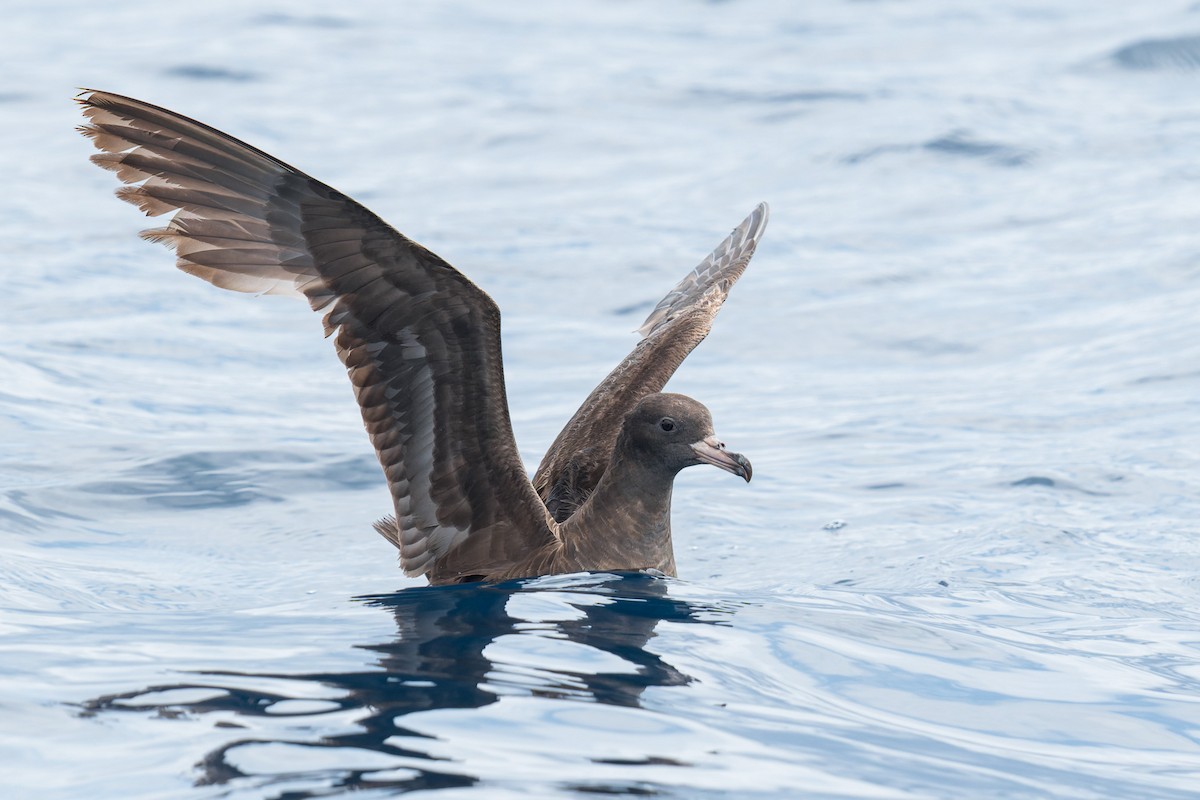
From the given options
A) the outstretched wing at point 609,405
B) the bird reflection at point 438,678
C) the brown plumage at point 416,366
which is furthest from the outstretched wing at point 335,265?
the outstretched wing at point 609,405

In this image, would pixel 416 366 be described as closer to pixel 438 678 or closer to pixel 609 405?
pixel 438 678

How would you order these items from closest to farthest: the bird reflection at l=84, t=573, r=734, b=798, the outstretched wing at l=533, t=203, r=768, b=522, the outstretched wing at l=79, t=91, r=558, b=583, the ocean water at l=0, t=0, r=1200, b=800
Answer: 1. the bird reflection at l=84, t=573, r=734, b=798
2. the ocean water at l=0, t=0, r=1200, b=800
3. the outstretched wing at l=79, t=91, r=558, b=583
4. the outstretched wing at l=533, t=203, r=768, b=522

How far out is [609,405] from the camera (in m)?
8.27

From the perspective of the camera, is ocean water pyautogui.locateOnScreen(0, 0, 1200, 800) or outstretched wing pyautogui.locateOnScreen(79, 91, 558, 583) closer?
ocean water pyautogui.locateOnScreen(0, 0, 1200, 800)

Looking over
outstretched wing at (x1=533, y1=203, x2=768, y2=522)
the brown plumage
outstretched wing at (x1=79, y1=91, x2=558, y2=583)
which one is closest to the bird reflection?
the brown plumage

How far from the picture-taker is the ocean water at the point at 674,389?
512 cm

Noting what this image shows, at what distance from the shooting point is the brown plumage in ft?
19.9

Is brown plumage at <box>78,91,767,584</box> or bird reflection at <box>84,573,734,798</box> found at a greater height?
brown plumage at <box>78,91,767,584</box>

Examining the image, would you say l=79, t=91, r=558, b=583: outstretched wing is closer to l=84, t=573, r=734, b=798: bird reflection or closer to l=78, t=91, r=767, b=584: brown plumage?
l=78, t=91, r=767, b=584: brown plumage

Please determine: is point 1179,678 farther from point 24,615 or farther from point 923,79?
point 923,79

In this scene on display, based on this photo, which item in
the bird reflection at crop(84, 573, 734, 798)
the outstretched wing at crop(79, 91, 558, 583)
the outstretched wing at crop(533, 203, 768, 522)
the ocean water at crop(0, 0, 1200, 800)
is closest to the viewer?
the bird reflection at crop(84, 573, 734, 798)

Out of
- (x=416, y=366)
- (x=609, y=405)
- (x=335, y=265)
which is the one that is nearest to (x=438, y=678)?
(x=416, y=366)

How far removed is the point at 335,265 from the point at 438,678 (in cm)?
163

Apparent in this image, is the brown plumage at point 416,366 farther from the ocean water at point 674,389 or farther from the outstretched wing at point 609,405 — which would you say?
the ocean water at point 674,389
